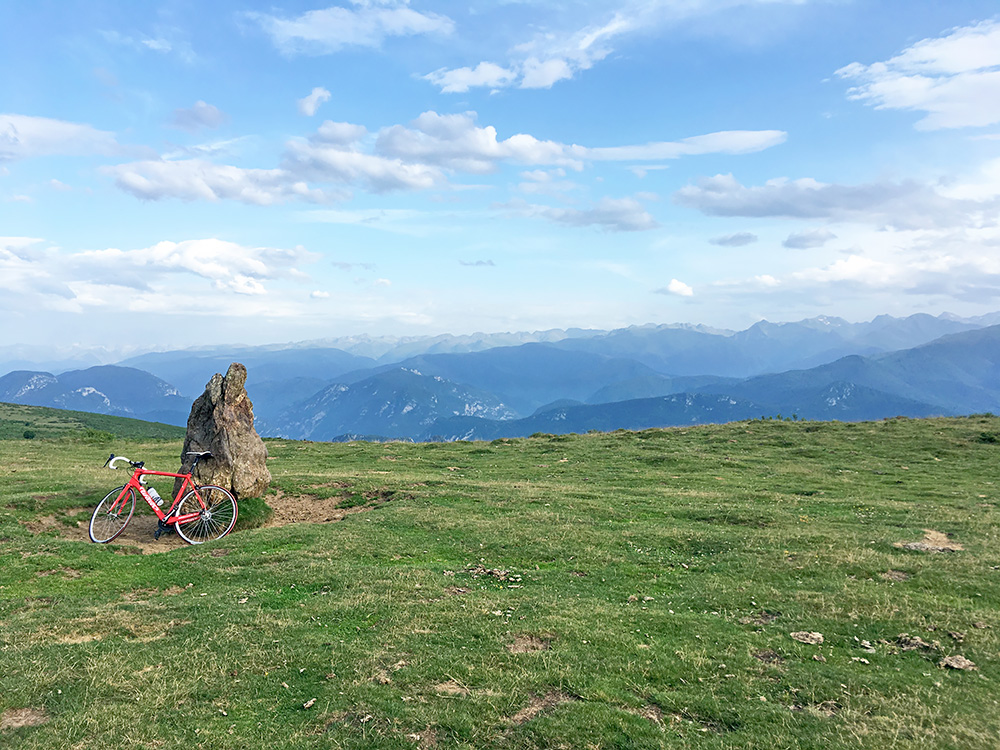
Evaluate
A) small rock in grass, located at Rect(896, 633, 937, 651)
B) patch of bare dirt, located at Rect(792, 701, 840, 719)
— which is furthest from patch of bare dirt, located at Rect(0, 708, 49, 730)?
small rock in grass, located at Rect(896, 633, 937, 651)

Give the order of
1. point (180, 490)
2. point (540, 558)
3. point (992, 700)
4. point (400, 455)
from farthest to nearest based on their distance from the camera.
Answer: point (400, 455) < point (180, 490) < point (540, 558) < point (992, 700)

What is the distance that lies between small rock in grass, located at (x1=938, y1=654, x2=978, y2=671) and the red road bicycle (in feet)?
68.6

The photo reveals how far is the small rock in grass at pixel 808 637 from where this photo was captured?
1141 centimetres

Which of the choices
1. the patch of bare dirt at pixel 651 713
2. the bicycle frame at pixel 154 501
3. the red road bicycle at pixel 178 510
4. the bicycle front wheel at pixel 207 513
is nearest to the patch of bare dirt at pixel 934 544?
the patch of bare dirt at pixel 651 713

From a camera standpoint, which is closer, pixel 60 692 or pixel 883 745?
pixel 883 745

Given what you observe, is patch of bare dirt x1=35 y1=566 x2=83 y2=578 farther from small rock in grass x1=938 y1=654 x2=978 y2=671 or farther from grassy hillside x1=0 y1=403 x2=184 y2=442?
grassy hillside x1=0 y1=403 x2=184 y2=442

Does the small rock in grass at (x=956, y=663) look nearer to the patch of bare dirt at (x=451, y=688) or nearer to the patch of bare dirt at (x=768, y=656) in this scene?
the patch of bare dirt at (x=768, y=656)

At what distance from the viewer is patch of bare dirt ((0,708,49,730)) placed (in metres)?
8.20

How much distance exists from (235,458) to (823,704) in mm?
21385

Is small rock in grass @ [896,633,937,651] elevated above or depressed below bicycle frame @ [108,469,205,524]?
below

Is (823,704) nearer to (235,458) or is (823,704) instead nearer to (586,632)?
(586,632)

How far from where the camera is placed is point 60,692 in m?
8.98

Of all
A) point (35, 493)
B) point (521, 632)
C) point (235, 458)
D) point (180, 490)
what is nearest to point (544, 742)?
point (521, 632)

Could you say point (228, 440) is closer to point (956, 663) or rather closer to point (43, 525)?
point (43, 525)
